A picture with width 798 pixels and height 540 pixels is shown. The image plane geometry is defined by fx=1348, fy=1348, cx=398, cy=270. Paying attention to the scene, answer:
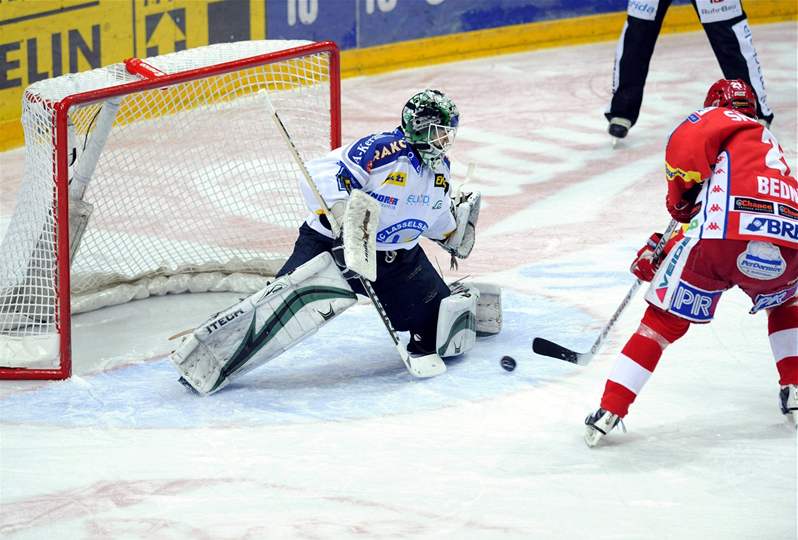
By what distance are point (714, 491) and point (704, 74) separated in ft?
16.0

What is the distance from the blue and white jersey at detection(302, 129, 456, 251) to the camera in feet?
12.5

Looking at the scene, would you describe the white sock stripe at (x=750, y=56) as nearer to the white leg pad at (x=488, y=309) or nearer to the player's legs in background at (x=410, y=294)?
the white leg pad at (x=488, y=309)

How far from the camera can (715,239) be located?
3246 mm

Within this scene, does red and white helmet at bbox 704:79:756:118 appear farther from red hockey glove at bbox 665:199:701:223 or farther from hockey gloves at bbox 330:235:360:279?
hockey gloves at bbox 330:235:360:279

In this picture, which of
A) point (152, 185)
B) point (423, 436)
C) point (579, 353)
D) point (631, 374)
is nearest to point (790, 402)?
point (631, 374)

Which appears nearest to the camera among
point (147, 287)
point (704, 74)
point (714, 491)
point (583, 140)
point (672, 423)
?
point (714, 491)

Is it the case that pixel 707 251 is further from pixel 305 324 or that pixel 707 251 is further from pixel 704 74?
pixel 704 74

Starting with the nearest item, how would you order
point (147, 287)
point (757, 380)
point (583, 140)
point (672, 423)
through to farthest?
point (672, 423) < point (757, 380) < point (147, 287) < point (583, 140)

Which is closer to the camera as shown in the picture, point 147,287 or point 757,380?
point 757,380

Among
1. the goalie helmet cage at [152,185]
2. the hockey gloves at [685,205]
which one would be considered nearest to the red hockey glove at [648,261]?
the hockey gloves at [685,205]

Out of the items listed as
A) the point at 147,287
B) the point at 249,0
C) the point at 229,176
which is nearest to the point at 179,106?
the point at 229,176

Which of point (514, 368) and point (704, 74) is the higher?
point (704, 74)

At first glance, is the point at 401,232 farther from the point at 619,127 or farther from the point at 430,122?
the point at 619,127

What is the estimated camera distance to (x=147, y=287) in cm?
470
